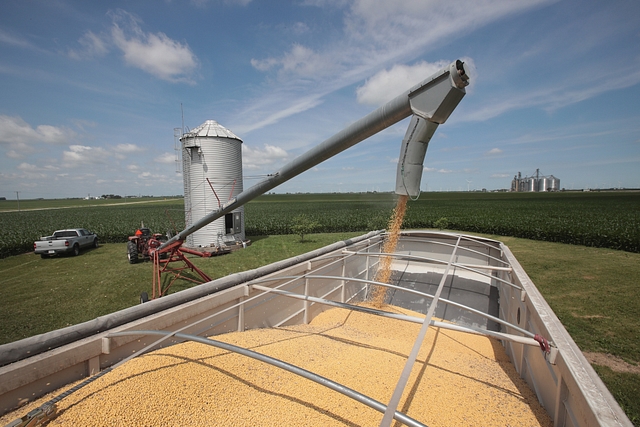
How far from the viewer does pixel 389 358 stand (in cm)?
413

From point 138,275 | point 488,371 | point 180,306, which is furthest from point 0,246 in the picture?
point 488,371

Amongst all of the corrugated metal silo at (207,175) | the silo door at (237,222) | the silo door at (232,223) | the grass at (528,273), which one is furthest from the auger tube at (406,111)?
the silo door at (237,222)

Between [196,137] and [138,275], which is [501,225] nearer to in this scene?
[196,137]

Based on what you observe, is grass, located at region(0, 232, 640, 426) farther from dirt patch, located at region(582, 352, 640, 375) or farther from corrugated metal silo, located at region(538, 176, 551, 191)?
corrugated metal silo, located at region(538, 176, 551, 191)

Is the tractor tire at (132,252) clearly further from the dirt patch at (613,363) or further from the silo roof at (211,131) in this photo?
the dirt patch at (613,363)

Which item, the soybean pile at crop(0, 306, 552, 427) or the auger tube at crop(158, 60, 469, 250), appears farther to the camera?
the auger tube at crop(158, 60, 469, 250)

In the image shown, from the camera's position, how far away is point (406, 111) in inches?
176

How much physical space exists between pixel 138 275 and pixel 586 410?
14064 mm

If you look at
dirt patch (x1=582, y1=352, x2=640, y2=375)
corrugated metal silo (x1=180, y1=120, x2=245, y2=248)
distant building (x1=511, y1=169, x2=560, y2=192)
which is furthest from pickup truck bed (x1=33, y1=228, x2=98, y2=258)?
distant building (x1=511, y1=169, x2=560, y2=192)

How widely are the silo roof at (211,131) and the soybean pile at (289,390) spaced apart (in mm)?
13492

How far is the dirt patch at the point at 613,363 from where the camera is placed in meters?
5.71

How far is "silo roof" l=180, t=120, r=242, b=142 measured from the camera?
1584 cm

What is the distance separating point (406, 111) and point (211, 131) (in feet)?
45.1

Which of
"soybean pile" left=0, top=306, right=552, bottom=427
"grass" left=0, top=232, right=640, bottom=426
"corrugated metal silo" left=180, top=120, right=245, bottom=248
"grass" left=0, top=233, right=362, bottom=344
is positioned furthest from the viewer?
"corrugated metal silo" left=180, top=120, right=245, bottom=248
